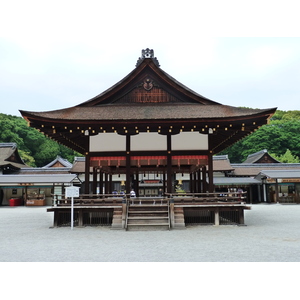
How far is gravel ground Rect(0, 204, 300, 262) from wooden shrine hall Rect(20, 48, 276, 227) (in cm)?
291

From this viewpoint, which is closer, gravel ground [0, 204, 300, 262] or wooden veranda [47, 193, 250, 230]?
gravel ground [0, 204, 300, 262]

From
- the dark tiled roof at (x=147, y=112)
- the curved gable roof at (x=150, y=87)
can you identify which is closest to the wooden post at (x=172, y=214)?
the dark tiled roof at (x=147, y=112)

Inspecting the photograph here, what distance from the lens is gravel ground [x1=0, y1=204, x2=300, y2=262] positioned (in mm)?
7637

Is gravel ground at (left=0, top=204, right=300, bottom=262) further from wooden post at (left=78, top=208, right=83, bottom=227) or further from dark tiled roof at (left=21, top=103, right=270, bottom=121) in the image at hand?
dark tiled roof at (left=21, top=103, right=270, bottom=121)

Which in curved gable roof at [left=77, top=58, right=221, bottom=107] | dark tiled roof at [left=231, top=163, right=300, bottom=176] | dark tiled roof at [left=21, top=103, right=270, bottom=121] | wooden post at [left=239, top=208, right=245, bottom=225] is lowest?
wooden post at [left=239, top=208, right=245, bottom=225]

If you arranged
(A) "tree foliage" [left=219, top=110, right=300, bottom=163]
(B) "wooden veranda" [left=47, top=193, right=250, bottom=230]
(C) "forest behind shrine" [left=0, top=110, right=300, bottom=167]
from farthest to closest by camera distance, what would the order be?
(A) "tree foliage" [left=219, top=110, right=300, bottom=163]
(C) "forest behind shrine" [left=0, top=110, right=300, bottom=167]
(B) "wooden veranda" [left=47, top=193, right=250, bottom=230]

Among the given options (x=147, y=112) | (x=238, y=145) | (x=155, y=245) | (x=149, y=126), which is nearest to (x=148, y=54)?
(x=147, y=112)

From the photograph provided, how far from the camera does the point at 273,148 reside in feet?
193

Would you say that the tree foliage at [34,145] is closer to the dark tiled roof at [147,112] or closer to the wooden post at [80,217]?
the dark tiled roof at [147,112]

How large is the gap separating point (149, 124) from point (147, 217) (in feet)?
13.4

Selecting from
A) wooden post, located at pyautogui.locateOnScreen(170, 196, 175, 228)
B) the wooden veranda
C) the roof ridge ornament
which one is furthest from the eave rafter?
the roof ridge ornament

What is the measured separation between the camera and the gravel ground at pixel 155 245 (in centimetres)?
764

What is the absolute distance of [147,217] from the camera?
530 inches

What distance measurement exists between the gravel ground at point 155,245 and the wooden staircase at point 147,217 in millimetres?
768
